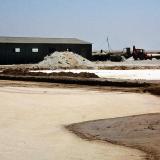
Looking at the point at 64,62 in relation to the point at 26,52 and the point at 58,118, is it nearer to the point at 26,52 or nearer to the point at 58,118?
the point at 26,52

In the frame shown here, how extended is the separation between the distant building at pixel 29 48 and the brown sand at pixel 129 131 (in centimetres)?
4427

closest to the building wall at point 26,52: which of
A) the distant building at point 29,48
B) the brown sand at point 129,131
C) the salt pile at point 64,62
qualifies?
the distant building at point 29,48

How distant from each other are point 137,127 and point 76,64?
37.9m

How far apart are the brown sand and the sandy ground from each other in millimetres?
353

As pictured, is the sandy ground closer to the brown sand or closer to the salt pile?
the brown sand

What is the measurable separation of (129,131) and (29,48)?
158ft

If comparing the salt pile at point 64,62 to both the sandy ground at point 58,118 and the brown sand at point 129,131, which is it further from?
the brown sand at point 129,131

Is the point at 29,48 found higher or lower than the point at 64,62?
higher

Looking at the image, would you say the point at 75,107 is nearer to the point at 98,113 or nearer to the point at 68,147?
the point at 98,113

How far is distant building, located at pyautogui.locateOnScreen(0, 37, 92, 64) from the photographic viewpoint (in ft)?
190

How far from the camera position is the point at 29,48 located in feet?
196

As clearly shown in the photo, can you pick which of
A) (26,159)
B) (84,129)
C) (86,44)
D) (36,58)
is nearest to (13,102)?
(84,129)

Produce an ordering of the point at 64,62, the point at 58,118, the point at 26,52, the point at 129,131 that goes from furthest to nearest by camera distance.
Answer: the point at 26,52 → the point at 64,62 → the point at 58,118 → the point at 129,131

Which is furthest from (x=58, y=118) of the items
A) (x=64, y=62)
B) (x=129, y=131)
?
(x=64, y=62)
